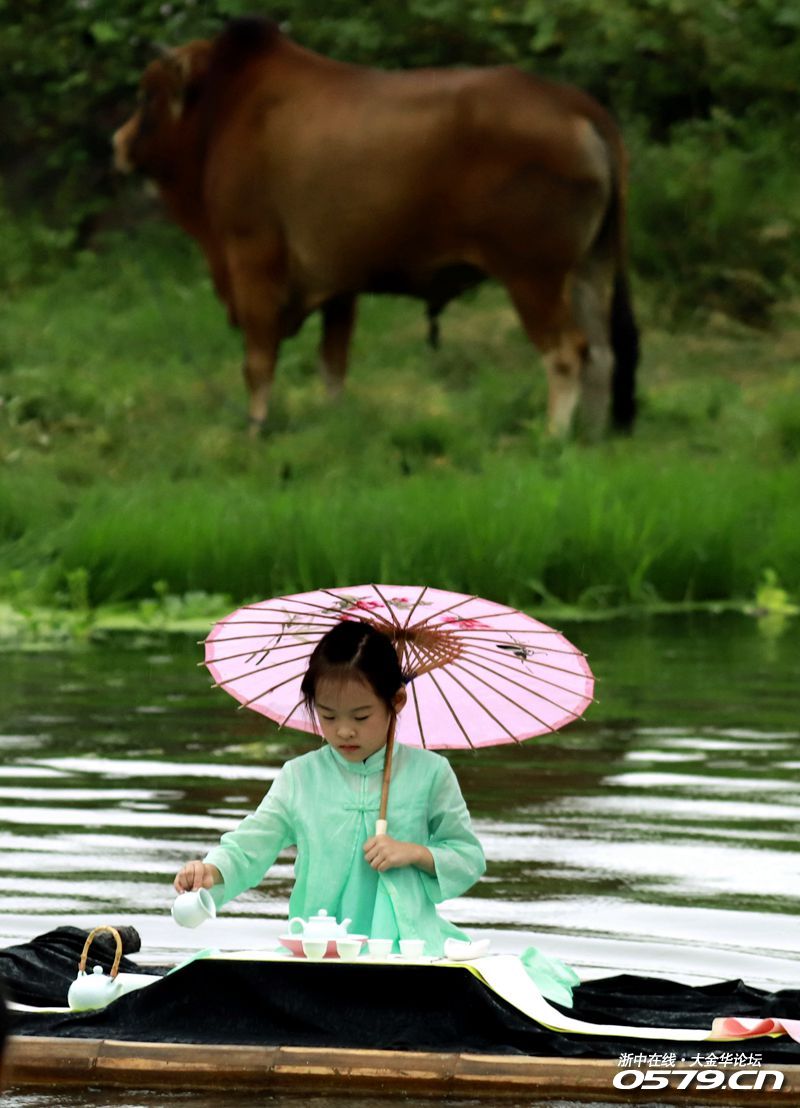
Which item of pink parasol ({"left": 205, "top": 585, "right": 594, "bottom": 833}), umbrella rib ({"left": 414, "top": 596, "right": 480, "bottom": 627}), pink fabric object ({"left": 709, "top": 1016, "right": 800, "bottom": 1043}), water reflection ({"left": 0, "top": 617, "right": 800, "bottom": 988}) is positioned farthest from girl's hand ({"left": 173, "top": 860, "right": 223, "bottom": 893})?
water reflection ({"left": 0, "top": 617, "right": 800, "bottom": 988})

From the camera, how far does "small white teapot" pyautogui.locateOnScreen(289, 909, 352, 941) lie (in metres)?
4.39

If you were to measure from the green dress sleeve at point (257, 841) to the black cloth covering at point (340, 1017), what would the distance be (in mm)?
179

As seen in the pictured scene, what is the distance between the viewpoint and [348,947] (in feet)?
14.4

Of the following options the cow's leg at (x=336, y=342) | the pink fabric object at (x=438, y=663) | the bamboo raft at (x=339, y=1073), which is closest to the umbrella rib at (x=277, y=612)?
the pink fabric object at (x=438, y=663)

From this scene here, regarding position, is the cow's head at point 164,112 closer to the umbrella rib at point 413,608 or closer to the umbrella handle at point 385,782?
the umbrella rib at point 413,608

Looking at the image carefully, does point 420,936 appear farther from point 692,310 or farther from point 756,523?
point 692,310

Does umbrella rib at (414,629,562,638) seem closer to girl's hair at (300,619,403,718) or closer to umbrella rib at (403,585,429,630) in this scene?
umbrella rib at (403,585,429,630)

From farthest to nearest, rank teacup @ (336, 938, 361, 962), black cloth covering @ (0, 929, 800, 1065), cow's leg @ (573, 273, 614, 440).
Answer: cow's leg @ (573, 273, 614, 440)
teacup @ (336, 938, 361, 962)
black cloth covering @ (0, 929, 800, 1065)

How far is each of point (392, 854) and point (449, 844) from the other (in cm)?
17

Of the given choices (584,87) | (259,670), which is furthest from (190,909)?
(584,87)

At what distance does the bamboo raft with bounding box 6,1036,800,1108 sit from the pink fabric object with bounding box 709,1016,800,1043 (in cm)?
18

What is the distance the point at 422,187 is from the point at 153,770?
32.6ft

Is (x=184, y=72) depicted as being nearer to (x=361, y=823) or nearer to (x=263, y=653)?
(x=263, y=653)

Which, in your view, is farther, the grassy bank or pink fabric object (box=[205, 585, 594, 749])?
the grassy bank
